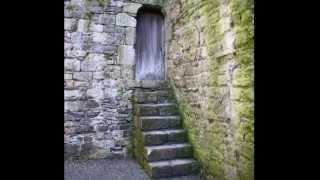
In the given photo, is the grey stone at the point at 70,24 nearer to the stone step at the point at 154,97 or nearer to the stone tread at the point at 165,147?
the stone step at the point at 154,97

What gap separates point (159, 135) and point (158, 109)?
2.04 ft

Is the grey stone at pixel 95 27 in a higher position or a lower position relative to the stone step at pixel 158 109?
higher

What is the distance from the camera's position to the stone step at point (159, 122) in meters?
4.99

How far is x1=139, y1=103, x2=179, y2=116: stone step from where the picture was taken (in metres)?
5.23

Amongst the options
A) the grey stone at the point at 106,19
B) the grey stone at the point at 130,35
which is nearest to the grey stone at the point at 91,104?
the grey stone at the point at 130,35

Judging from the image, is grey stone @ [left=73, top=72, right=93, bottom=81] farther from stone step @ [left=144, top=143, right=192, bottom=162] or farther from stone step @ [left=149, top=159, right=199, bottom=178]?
stone step @ [left=149, top=159, right=199, bottom=178]

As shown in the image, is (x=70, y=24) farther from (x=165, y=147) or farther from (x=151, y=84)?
(x=165, y=147)

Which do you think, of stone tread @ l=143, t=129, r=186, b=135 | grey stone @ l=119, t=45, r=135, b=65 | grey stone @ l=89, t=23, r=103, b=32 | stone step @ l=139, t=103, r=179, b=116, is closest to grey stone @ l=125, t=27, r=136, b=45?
grey stone @ l=119, t=45, r=135, b=65

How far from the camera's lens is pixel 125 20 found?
18.5 feet

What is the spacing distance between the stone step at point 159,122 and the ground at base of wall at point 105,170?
721 mm

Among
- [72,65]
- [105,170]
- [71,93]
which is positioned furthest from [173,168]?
[72,65]
